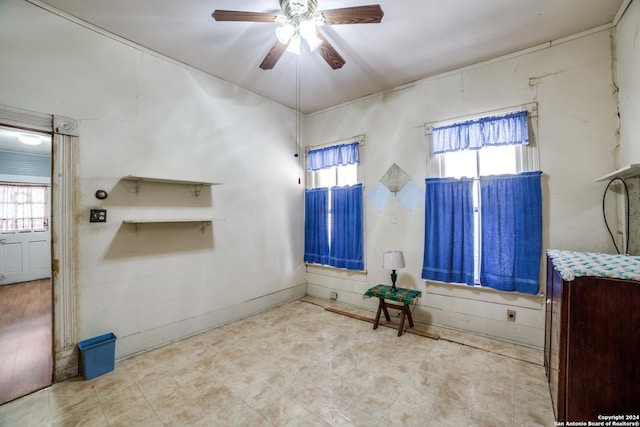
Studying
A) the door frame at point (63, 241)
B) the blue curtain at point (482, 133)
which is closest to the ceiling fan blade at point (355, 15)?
the blue curtain at point (482, 133)

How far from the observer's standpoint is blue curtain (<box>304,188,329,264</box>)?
13.5 feet

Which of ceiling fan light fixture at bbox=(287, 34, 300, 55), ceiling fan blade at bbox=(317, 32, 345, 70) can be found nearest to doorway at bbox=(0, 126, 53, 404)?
ceiling fan light fixture at bbox=(287, 34, 300, 55)

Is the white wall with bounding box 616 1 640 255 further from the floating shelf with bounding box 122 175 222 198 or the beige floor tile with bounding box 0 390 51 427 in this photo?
the beige floor tile with bounding box 0 390 51 427

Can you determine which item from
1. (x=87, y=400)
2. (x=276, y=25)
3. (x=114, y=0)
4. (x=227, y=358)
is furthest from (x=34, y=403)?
(x=276, y=25)

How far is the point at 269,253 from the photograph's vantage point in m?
3.87

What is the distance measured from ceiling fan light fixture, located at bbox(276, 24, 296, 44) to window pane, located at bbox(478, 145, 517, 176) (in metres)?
2.36

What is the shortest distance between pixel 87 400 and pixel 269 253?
234 cm

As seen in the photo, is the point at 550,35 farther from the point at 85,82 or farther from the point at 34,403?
the point at 34,403

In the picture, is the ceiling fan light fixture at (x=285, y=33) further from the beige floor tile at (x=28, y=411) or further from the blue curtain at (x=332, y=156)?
the beige floor tile at (x=28, y=411)

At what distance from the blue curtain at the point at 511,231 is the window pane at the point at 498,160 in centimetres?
13

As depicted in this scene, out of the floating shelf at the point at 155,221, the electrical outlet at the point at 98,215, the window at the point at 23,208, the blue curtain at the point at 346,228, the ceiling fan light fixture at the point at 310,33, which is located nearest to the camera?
the ceiling fan light fixture at the point at 310,33

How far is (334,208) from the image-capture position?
3988mm

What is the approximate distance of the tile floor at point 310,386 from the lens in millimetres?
1744

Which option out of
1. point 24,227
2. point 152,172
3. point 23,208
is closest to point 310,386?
point 152,172
